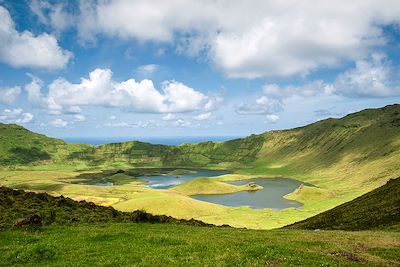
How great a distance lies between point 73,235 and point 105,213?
1632cm

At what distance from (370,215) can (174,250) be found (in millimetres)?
47631

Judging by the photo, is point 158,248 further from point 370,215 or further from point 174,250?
point 370,215

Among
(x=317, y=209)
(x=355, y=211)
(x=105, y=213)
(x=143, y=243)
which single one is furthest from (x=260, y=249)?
(x=317, y=209)

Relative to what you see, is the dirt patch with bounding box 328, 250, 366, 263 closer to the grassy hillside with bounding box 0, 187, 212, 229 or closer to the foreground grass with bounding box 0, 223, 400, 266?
the foreground grass with bounding box 0, 223, 400, 266

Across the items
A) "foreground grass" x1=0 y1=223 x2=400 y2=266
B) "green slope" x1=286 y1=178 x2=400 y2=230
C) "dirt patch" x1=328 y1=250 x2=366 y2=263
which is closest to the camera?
"foreground grass" x1=0 y1=223 x2=400 y2=266

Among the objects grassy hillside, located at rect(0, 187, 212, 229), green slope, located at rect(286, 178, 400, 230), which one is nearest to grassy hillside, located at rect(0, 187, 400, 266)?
grassy hillside, located at rect(0, 187, 212, 229)

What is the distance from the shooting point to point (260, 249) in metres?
28.2

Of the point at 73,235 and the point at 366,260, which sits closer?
the point at 366,260

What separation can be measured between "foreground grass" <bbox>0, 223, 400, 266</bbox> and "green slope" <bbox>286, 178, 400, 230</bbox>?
23704mm

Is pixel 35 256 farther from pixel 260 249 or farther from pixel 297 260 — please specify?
pixel 297 260

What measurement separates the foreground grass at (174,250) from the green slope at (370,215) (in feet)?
77.8

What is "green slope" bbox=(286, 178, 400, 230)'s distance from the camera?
57.7m

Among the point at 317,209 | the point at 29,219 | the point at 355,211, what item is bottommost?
the point at 317,209

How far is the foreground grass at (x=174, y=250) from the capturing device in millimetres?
25312
